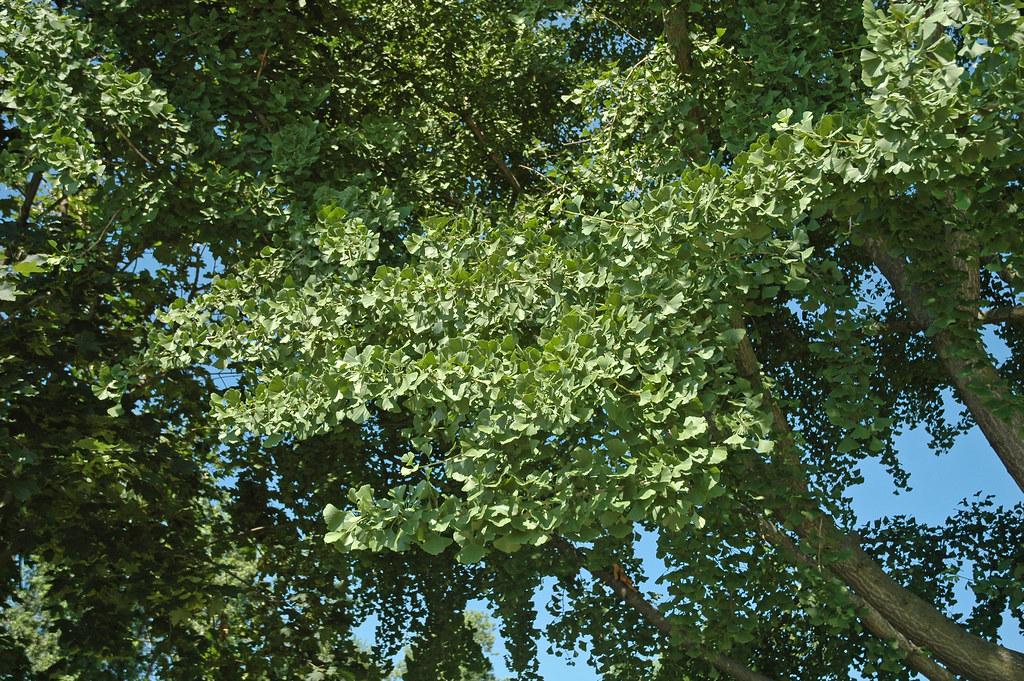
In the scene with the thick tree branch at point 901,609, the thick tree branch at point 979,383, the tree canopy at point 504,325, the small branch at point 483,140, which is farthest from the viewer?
the small branch at point 483,140

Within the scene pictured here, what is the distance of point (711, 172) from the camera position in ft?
19.6

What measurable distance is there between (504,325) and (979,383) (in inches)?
145

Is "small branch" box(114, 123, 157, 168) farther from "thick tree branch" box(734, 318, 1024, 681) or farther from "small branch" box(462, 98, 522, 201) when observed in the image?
"thick tree branch" box(734, 318, 1024, 681)

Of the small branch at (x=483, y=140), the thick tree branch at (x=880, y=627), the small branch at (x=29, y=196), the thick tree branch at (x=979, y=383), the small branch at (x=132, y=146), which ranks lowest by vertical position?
the thick tree branch at (x=880, y=627)

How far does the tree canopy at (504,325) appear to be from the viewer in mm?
5828

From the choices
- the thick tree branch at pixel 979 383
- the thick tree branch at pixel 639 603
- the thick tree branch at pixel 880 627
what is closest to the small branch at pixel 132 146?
the thick tree branch at pixel 639 603

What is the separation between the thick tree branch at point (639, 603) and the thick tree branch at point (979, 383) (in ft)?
9.17

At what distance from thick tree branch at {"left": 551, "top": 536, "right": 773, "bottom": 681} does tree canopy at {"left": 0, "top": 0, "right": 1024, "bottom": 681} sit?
114 mm

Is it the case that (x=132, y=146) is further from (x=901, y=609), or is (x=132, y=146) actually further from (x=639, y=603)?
(x=901, y=609)

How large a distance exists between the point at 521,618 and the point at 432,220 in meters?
4.47

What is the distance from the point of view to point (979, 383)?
7.62 metres

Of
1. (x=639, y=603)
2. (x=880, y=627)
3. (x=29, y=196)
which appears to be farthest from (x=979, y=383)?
(x=29, y=196)

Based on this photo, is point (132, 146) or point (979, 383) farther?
point (132, 146)

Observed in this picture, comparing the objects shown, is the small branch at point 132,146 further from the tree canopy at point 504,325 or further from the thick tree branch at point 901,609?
the thick tree branch at point 901,609
